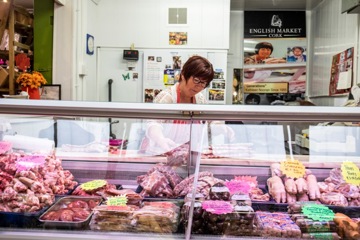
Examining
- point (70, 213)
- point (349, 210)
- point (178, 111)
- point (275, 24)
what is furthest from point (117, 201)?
point (275, 24)

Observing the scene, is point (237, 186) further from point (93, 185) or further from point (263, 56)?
point (263, 56)

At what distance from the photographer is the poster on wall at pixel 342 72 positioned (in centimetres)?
458

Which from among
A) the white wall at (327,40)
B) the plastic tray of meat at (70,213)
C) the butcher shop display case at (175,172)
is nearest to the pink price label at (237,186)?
the butcher shop display case at (175,172)

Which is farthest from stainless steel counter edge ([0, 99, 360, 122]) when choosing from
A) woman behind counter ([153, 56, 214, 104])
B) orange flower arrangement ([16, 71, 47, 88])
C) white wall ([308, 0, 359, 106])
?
white wall ([308, 0, 359, 106])

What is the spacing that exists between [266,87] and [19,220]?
5814mm

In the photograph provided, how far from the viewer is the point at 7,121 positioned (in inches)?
69.0

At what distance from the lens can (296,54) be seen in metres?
6.54

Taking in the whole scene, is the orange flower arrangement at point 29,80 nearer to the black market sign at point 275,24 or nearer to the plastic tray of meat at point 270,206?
the plastic tray of meat at point 270,206

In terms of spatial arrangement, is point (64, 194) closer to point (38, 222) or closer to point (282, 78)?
point (38, 222)

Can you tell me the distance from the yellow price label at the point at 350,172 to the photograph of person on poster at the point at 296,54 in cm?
521

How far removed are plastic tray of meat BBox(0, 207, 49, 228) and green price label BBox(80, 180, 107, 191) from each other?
0.29 m

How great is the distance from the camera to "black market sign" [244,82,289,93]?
21.7ft

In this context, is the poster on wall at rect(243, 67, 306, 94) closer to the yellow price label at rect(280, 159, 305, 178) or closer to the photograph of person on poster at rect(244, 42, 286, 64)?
the photograph of person on poster at rect(244, 42, 286, 64)

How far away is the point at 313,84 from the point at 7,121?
5.72 m
